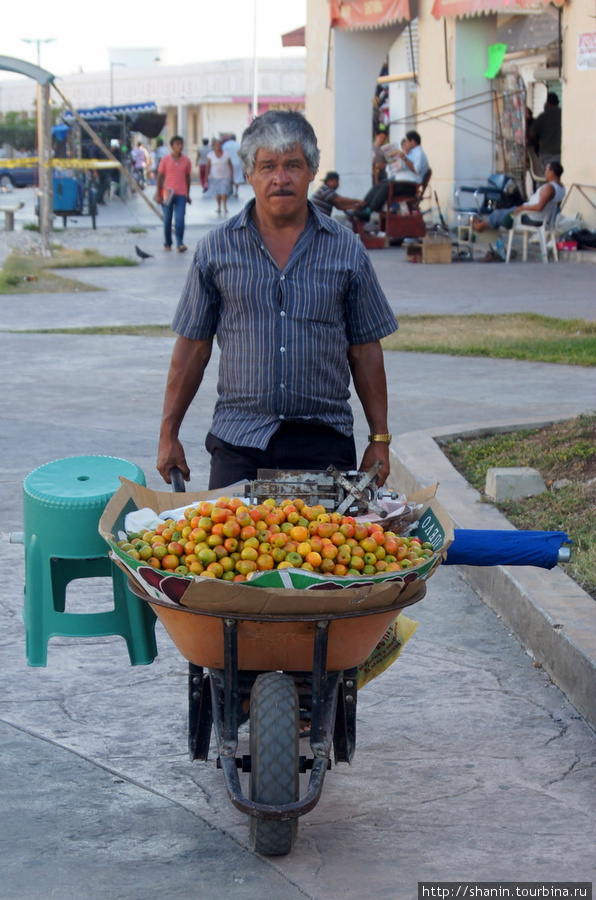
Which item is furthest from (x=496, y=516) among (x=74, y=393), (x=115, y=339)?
(x=115, y=339)

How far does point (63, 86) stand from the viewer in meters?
81.1

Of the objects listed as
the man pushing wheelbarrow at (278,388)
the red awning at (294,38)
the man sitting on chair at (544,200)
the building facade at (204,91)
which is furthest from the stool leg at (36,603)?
the building facade at (204,91)

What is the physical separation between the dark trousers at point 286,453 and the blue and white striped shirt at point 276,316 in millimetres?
39

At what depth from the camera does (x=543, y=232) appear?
711 inches

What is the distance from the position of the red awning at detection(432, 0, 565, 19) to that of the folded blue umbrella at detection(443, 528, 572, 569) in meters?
15.7

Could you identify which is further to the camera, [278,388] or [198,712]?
[278,388]

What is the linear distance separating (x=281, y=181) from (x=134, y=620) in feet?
4.24

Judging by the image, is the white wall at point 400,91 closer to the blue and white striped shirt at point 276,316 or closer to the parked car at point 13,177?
the parked car at point 13,177

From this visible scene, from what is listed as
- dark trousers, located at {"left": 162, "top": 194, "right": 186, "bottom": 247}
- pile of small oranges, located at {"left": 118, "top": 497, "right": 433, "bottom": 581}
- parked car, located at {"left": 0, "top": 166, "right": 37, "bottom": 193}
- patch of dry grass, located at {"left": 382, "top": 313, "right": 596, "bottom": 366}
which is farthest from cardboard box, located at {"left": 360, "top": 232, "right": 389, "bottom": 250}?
parked car, located at {"left": 0, "top": 166, "right": 37, "bottom": 193}

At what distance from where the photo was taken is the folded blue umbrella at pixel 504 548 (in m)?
3.47

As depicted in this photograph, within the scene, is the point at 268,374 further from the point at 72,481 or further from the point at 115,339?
the point at 115,339

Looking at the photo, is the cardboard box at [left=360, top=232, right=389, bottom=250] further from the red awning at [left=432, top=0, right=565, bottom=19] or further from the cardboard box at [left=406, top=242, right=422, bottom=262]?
the red awning at [left=432, top=0, right=565, bottom=19]

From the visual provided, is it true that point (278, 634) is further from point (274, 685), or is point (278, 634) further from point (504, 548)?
point (504, 548)

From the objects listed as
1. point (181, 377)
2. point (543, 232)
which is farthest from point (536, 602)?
point (543, 232)
